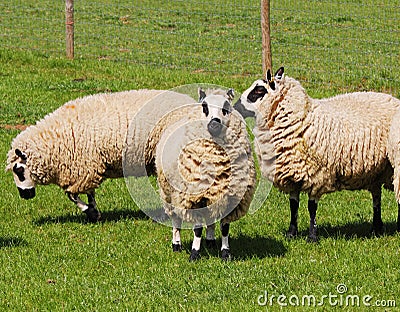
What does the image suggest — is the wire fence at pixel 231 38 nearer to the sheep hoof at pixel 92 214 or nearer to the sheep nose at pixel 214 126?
the sheep hoof at pixel 92 214

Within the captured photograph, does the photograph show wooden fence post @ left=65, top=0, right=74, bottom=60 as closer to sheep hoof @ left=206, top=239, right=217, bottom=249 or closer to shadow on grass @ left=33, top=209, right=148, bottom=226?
shadow on grass @ left=33, top=209, right=148, bottom=226

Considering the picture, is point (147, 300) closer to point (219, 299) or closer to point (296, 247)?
point (219, 299)

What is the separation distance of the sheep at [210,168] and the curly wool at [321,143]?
0.79 meters

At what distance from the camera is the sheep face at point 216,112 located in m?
6.61

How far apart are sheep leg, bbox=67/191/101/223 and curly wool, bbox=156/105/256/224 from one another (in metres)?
1.79

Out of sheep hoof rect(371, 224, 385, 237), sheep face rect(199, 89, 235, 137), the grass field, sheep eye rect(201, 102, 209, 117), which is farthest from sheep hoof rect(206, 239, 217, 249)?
sheep hoof rect(371, 224, 385, 237)

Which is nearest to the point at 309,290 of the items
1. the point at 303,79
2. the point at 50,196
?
the point at 50,196

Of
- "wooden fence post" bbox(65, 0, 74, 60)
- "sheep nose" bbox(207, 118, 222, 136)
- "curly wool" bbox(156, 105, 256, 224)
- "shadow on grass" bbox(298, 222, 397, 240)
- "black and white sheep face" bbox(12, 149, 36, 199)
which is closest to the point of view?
"sheep nose" bbox(207, 118, 222, 136)

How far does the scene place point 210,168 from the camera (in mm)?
6699

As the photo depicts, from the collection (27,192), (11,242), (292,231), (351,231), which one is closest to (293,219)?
(292,231)

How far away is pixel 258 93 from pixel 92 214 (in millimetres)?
2254

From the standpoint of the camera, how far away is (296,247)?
7270mm

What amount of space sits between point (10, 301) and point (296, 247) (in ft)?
8.71

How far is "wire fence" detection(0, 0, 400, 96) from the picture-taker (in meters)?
15.1
